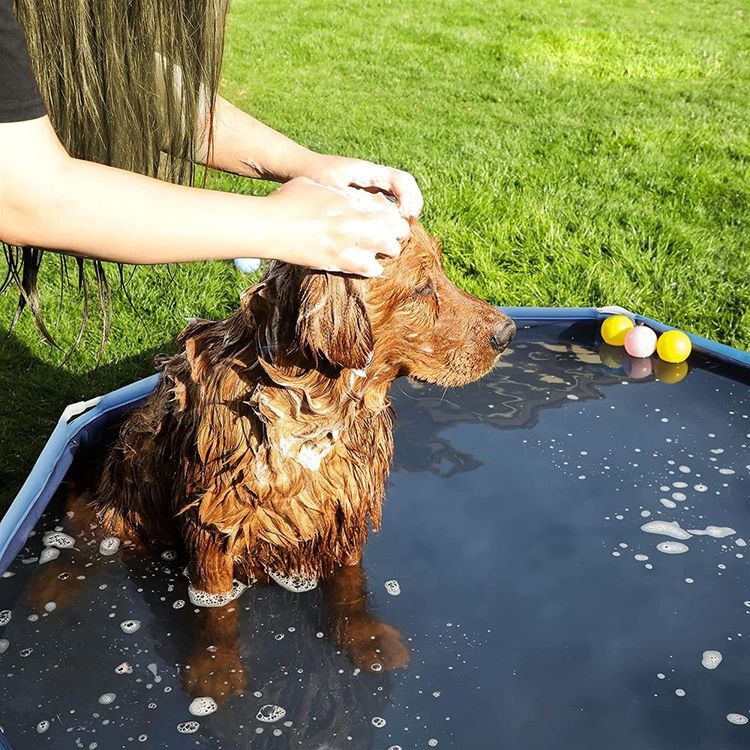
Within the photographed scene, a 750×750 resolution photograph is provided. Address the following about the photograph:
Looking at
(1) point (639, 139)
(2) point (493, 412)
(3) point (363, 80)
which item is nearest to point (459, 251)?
(2) point (493, 412)

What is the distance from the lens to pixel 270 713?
287cm

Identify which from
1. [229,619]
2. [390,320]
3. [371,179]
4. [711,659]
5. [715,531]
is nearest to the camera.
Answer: [390,320]

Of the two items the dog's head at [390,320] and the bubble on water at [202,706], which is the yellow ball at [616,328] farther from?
the bubble on water at [202,706]

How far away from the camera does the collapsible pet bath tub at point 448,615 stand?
283 cm

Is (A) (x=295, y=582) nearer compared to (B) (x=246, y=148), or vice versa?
(B) (x=246, y=148)

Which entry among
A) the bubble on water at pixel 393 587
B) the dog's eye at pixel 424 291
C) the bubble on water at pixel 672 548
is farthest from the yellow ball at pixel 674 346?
the dog's eye at pixel 424 291

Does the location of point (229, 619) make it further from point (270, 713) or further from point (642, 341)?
point (642, 341)

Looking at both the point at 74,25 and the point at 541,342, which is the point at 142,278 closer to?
the point at 541,342

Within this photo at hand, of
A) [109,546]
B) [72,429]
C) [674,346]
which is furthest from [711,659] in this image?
[72,429]

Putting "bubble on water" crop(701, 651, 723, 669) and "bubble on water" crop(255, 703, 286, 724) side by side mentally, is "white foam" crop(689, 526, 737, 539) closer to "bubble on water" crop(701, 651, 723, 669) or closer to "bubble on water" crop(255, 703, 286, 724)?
"bubble on water" crop(701, 651, 723, 669)

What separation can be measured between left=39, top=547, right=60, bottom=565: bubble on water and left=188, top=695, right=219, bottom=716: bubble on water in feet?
2.76

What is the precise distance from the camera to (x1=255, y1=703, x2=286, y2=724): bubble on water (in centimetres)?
286

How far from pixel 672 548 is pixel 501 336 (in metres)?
1.22

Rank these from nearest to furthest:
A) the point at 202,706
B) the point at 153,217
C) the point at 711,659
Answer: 1. the point at 153,217
2. the point at 202,706
3. the point at 711,659
